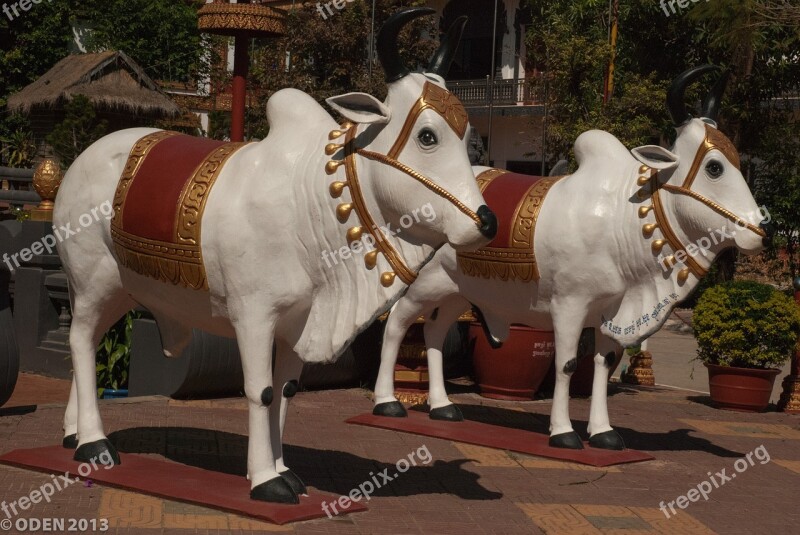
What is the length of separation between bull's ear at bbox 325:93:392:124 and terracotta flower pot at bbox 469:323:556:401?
16.8 ft

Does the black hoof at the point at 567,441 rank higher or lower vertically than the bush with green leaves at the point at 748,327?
lower

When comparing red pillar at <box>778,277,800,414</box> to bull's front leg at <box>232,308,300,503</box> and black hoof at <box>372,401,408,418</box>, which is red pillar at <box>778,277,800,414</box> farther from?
bull's front leg at <box>232,308,300,503</box>

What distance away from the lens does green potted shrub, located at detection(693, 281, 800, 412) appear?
10484 millimetres

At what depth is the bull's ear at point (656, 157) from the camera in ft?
24.9

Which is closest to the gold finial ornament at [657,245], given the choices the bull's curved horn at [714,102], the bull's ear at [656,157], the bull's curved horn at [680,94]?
the bull's ear at [656,157]

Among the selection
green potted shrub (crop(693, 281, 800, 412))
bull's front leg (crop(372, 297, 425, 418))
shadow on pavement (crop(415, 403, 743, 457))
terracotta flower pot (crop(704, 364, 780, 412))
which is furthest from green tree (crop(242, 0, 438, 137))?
bull's front leg (crop(372, 297, 425, 418))

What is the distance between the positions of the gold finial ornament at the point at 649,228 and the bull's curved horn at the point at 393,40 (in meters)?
2.70

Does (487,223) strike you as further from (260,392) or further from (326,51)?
(326,51)

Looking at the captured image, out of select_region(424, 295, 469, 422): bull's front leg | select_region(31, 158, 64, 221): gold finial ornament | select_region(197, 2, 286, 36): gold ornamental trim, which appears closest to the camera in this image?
select_region(424, 295, 469, 422): bull's front leg

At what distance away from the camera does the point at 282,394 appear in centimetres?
602

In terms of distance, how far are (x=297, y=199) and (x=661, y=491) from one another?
309 centimetres

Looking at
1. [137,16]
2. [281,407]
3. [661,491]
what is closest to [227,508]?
[281,407]

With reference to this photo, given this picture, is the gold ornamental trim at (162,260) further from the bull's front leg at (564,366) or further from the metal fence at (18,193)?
the metal fence at (18,193)

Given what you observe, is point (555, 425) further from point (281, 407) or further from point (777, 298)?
point (777, 298)
